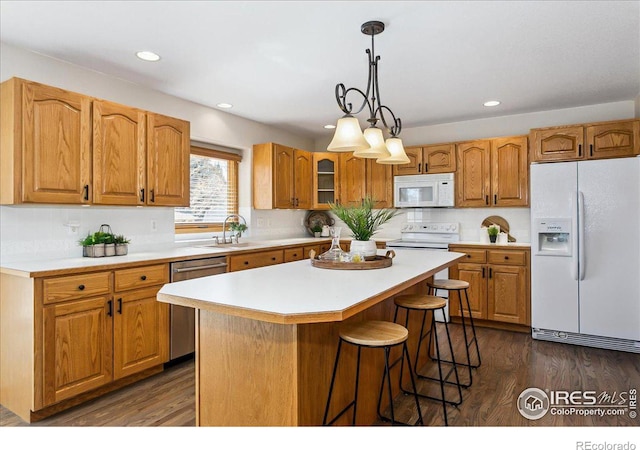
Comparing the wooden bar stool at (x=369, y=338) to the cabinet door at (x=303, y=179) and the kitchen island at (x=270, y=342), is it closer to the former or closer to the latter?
the kitchen island at (x=270, y=342)

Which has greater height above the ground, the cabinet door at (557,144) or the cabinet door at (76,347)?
the cabinet door at (557,144)

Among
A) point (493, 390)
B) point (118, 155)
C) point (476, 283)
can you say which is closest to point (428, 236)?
point (476, 283)

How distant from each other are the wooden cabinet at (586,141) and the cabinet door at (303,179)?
2710mm

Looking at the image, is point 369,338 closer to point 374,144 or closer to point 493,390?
point 374,144

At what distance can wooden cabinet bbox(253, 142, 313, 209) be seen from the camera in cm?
476

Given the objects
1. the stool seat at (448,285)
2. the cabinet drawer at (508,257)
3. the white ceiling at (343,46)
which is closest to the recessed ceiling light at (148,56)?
the white ceiling at (343,46)

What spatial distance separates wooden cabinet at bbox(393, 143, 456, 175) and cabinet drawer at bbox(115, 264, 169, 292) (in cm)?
311

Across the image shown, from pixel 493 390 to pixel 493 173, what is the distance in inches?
102

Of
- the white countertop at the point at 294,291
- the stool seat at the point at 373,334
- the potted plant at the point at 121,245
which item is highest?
the potted plant at the point at 121,245

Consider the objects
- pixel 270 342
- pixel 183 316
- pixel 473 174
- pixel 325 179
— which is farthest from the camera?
pixel 325 179

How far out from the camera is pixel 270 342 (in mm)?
1678

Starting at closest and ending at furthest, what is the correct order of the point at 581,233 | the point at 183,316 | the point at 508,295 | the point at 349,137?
1. the point at 349,137
2. the point at 183,316
3. the point at 581,233
4. the point at 508,295

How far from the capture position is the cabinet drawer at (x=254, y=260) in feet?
12.2
